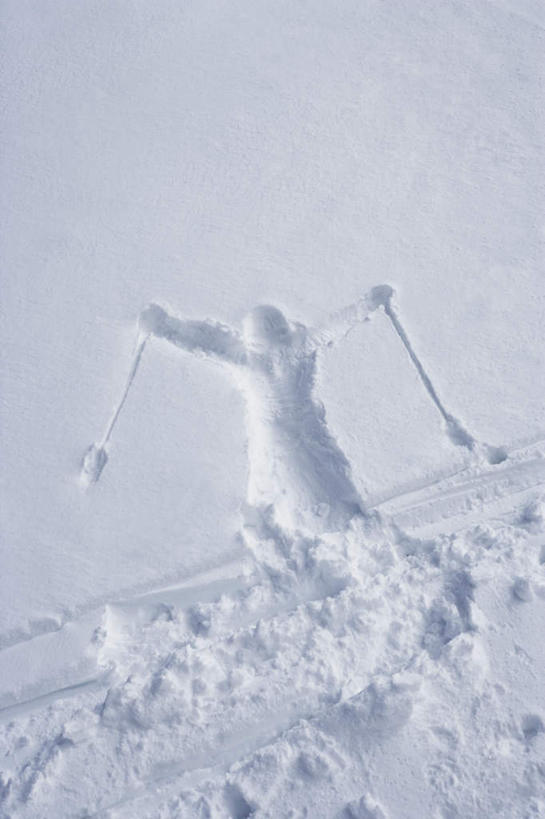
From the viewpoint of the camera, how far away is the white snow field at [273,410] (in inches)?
70.9

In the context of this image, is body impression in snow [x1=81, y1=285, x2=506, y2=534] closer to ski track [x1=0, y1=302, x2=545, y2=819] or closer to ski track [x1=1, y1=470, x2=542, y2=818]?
ski track [x1=0, y1=302, x2=545, y2=819]

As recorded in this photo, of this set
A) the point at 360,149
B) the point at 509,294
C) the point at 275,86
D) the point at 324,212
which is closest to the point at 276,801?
the point at 509,294

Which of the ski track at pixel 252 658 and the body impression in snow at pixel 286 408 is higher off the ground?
the body impression in snow at pixel 286 408

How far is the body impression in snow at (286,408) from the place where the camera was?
218 centimetres

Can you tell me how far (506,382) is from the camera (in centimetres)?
232

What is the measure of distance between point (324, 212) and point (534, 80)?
1077 millimetres

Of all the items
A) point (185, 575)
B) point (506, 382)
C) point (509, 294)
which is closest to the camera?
point (185, 575)

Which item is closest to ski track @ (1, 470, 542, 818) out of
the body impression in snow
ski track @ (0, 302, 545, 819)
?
ski track @ (0, 302, 545, 819)

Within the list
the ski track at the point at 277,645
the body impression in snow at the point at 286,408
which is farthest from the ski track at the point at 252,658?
the body impression in snow at the point at 286,408

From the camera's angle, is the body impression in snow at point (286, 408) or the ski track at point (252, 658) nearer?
the ski track at point (252, 658)

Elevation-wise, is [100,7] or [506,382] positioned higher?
[100,7]

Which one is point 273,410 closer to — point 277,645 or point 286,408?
point 286,408

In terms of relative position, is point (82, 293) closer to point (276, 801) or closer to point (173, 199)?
point (173, 199)

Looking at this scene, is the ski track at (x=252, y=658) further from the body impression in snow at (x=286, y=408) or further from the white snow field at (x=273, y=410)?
the body impression in snow at (x=286, y=408)
